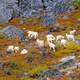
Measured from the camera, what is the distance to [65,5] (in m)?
74.4

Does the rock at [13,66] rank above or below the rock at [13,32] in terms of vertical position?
above

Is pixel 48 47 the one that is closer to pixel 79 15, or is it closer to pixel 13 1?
pixel 79 15

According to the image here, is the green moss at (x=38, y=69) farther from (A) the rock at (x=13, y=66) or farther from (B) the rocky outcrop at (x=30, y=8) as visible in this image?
(B) the rocky outcrop at (x=30, y=8)

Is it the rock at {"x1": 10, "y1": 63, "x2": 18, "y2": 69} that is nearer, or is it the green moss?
the green moss

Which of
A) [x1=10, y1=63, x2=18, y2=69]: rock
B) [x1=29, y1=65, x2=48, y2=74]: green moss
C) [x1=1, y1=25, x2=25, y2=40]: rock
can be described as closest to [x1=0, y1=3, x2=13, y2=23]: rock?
[x1=1, y1=25, x2=25, y2=40]: rock

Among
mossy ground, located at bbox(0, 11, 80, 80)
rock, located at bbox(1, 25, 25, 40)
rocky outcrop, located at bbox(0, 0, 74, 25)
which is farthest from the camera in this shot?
rocky outcrop, located at bbox(0, 0, 74, 25)

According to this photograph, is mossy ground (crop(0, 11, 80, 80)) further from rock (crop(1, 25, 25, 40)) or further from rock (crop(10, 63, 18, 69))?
rock (crop(1, 25, 25, 40))

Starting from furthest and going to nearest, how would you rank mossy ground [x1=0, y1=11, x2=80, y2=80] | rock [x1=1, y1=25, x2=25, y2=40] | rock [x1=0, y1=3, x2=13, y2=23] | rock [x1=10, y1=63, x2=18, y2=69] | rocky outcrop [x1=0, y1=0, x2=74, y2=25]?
rocky outcrop [x1=0, y1=0, x2=74, y2=25]
rock [x1=0, y1=3, x2=13, y2=23]
rock [x1=1, y1=25, x2=25, y2=40]
rock [x1=10, y1=63, x2=18, y2=69]
mossy ground [x1=0, y1=11, x2=80, y2=80]

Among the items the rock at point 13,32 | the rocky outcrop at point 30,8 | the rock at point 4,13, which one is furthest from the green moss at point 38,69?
the rock at point 4,13

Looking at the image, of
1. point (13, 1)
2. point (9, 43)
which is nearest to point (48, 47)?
point (9, 43)

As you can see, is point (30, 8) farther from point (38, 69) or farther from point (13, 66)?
point (38, 69)

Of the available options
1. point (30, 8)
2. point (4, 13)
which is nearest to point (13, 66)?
point (4, 13)

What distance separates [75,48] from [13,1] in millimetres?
32421

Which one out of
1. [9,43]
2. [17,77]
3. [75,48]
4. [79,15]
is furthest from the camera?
[79,15]
